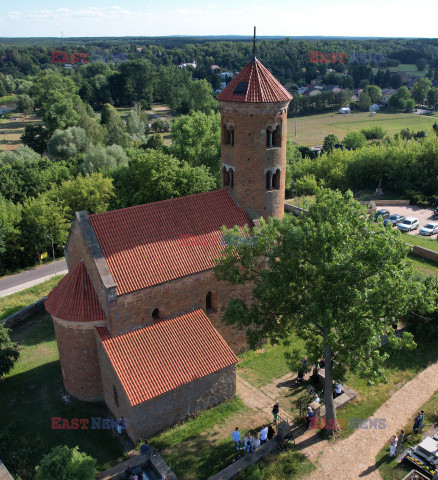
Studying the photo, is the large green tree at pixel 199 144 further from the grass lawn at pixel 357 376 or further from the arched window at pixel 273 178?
the grass lawn at pixel 357 376

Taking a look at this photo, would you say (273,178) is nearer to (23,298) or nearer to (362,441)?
(362,441)

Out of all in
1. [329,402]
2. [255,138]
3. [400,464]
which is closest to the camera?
[400,464]

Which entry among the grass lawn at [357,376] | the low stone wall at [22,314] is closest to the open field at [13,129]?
the low stone wall at [22,314]

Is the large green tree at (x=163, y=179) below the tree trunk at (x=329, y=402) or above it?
above

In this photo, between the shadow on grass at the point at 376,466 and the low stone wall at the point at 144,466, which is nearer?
the low stone wall at the point at 144,466

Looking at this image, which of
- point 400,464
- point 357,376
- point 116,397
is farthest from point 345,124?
point 116,397

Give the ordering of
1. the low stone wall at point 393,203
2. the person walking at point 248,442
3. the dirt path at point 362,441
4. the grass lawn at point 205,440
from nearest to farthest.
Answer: the dirt path at point 362,441 → the grass lawn at point 205,440 → the person walking at point 248,442 → the low stone wall at point 393,203

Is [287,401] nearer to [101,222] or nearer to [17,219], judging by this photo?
[101,222]

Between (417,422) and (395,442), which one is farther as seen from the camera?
(417,422)
